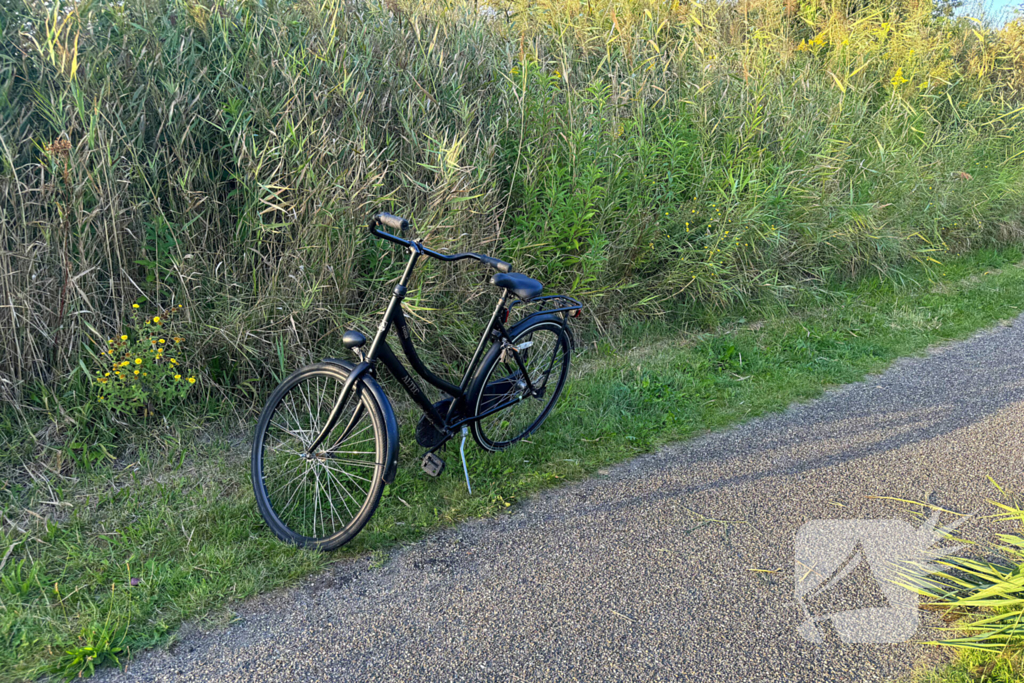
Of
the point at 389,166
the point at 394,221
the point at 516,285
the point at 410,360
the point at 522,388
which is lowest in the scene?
the point at 522,388

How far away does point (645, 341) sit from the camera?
6.25m

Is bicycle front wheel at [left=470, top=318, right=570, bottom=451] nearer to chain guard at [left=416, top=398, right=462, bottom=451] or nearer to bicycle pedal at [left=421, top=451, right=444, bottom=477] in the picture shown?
chain guard at [left=416, top=398, right=462, bottom=451]

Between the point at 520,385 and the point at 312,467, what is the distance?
1.38m

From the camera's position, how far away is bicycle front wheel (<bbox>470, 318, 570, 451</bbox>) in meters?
4.20

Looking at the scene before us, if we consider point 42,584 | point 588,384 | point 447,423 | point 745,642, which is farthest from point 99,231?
point 745,642

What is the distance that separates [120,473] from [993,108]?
1226cm

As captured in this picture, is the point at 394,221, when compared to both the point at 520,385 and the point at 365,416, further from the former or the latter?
the point at 520,385

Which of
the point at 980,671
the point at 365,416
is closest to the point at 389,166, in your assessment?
the point at 365,416

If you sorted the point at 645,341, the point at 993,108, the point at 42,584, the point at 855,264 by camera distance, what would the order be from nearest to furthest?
the point at 42,584, the point at 645,341, the point at 855,264, the point at 993,108

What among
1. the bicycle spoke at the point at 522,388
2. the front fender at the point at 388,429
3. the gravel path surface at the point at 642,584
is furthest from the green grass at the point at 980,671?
the bicycle spoke at the point at 522,388

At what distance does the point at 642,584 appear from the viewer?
3.19 m

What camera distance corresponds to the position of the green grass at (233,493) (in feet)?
9.66

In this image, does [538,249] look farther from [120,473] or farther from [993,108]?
[993,108]

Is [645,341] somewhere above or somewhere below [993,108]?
below
